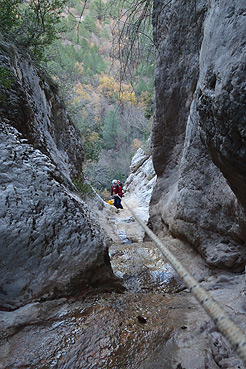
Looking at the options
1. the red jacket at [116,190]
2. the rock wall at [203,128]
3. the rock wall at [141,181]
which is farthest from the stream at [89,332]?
the rock wall at [141,181]

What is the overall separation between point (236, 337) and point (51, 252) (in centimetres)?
158

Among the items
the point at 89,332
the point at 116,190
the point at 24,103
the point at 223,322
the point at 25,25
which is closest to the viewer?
the point at 223,322

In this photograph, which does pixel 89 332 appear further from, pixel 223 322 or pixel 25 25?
pixel 25 25

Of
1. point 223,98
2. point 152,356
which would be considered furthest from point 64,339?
point 223,98

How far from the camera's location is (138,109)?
25375 millimetres

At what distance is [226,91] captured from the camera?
138cm

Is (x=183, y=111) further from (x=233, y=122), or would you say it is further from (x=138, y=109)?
(x=138, y=109)

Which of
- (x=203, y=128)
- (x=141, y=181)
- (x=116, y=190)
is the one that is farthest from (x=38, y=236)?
(x=141, y=181)

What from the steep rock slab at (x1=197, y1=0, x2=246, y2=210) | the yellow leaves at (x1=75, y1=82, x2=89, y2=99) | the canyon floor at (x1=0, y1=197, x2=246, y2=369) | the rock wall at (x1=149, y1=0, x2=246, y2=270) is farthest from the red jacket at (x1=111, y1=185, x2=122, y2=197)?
the yellow leaves at (x1=75, y1=82, x2=89, y2=99)

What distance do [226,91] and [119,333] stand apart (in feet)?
5.84

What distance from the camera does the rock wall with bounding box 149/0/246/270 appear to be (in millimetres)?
1404

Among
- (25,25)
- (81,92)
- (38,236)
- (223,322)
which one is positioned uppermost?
(81,92)

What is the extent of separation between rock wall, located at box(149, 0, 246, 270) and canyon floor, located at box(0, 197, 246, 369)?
2.45ft

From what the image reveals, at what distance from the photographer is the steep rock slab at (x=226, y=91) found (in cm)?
131
